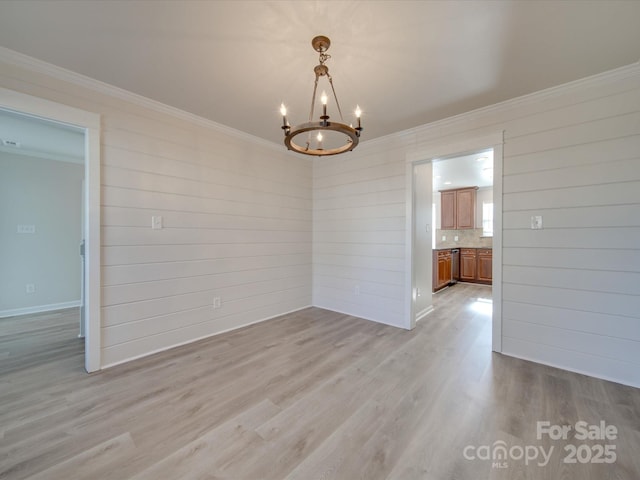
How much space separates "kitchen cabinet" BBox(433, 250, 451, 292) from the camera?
226 inches

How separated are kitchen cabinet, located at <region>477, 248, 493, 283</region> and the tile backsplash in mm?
497

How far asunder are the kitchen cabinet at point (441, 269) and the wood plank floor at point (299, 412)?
2.75 m

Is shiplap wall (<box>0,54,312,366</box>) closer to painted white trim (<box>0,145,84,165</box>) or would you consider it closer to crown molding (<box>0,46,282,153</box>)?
crown molding (<box>0,46,282,153</box>)

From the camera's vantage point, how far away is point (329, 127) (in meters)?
1.66

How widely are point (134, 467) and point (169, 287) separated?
1.78 metres

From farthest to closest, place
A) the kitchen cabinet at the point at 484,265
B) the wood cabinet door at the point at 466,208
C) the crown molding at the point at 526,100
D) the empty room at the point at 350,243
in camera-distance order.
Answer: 1. the wood cabinet door at the point at 466,208
2. the kitchen cabinet at the point at 484,265
3. the crown molding at the point at 526,100
4. the empty room at the point at 350,243

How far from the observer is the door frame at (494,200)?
281cm

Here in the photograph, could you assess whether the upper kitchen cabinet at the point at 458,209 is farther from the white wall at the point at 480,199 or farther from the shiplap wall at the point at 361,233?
the shiplap wall at the point at 361,233

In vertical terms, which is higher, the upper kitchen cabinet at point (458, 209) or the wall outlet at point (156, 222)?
the upper kitchen cabinet at point (458, 209)

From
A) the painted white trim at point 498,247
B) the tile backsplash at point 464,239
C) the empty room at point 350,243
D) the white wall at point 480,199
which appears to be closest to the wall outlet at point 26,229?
the empty room at point 350,243

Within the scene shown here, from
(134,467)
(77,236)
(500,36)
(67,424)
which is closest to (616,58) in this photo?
(500,36)

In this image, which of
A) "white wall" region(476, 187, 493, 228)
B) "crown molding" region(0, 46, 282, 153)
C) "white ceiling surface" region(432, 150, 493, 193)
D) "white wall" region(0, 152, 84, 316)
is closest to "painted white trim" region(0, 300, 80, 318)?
"white wall" region(0, 152, 84, 316)

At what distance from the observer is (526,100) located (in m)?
2.62

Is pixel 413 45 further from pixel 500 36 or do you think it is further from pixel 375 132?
pixel 375 132
